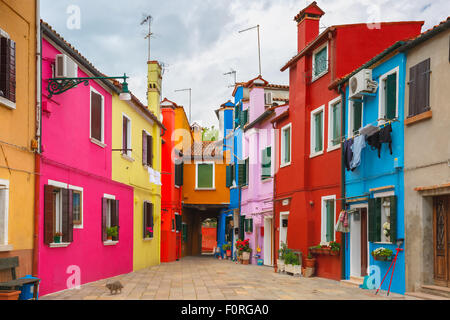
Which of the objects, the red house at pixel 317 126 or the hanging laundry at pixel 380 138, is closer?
the hanging laundry at pixel 380 138

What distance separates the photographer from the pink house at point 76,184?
1055 cm

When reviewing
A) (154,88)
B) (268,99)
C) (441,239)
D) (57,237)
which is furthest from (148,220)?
(441,239)

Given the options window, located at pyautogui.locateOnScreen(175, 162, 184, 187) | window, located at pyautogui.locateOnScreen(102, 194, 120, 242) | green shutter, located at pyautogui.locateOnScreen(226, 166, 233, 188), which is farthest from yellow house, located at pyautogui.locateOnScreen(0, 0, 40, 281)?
green shutter, located at pyautogui.locateOnScreen(226, 166, 233, 188)

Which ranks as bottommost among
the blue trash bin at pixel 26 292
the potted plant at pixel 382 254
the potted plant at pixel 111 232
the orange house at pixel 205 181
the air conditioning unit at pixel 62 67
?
the blue trash bin at pixel 26 292

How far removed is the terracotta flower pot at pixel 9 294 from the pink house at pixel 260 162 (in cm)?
1391

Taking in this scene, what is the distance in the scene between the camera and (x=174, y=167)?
26703mm

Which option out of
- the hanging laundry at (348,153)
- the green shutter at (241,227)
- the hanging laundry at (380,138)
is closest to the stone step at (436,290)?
the hanging laundry at (380,138)

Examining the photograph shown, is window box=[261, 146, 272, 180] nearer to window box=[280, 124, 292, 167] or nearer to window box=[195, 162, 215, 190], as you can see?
window box=[280, 124, 292, 167]

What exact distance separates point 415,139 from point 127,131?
1004cm

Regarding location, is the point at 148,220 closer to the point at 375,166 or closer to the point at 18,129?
the point at 375,166

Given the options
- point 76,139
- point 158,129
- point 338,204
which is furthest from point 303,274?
point 158,129

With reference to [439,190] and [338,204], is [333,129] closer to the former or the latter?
[338,204]

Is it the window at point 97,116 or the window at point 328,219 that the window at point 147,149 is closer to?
the window at point 97,116

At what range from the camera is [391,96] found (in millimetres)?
11578
